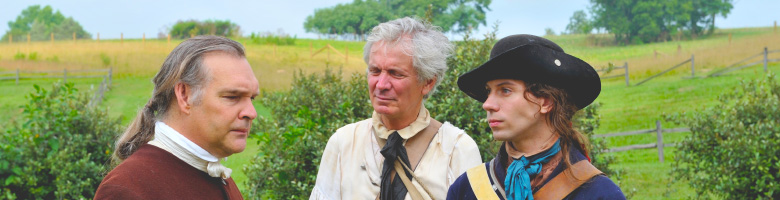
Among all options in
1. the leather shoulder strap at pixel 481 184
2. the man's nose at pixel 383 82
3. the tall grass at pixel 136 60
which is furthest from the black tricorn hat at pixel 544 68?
the tall grass at pixel 136 60

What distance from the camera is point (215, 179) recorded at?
266 cm

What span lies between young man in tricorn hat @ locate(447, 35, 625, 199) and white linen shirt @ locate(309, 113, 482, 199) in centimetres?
60

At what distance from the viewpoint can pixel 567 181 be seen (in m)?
2.56

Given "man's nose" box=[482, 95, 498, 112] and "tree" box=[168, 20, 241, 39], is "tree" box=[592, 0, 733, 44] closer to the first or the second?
"tree" box=[168, 20, 241, 39]

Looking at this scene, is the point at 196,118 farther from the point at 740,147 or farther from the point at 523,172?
the point at 740,147

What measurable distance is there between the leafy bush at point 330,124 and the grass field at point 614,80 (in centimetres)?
177

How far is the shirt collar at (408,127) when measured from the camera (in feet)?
11.3

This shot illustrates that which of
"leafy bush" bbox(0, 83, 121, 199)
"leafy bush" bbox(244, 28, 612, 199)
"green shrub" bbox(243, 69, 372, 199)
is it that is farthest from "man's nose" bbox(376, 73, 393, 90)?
"leafy bush" bbox(0, 83, 121, 199)

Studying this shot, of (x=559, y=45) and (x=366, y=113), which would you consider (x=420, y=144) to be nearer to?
(x=559, y=45)

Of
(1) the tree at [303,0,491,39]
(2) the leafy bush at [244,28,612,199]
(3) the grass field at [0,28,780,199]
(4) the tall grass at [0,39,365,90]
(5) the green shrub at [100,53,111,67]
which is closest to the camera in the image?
(2) the leafy bush at [244,28,612,199]

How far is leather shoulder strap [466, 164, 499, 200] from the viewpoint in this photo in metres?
2.71

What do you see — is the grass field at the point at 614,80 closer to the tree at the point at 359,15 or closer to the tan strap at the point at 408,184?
the tan strap at the point at 408,184

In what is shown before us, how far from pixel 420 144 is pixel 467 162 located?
9.6 inches

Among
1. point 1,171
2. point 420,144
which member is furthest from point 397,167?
point 1,171
